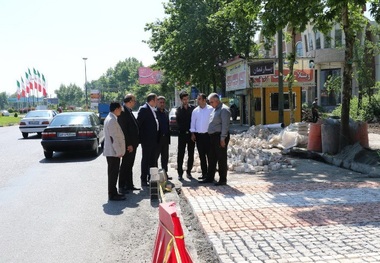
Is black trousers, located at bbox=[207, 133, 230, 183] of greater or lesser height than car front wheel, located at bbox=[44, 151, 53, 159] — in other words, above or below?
above

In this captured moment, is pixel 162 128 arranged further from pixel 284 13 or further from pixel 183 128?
pixel 284 13

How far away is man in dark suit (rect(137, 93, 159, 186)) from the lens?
28.5 feet

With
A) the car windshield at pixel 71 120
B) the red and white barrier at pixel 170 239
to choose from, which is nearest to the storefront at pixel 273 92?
the car windshield at pixel 71 120

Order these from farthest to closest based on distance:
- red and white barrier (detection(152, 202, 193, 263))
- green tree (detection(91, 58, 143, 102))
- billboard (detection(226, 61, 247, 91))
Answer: green tree (detection(91, 58, 143, 102)) → billboard (detection(226, 61, 247, 91)) → red and white barrier (detection(152, 202, 193, 263))

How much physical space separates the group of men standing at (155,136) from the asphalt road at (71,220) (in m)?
0.57

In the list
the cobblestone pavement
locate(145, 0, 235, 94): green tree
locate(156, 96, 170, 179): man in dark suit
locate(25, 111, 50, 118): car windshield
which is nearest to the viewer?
the cobblestone pavement

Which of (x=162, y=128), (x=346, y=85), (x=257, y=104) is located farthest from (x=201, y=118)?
(x=257, y=104)

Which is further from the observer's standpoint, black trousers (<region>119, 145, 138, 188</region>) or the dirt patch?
black trousers (<region>119, 145, 138, 188</region>)

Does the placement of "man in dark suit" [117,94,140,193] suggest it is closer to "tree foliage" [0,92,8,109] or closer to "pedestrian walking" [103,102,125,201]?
"pedestrian walking" [103,102,125,201]

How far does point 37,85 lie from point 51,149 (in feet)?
266

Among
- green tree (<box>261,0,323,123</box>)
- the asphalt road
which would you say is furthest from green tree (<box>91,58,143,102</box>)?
the asphalt road

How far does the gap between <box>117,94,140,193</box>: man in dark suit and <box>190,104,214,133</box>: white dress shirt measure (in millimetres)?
1371

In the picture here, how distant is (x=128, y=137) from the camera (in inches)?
326

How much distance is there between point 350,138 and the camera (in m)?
11.7
